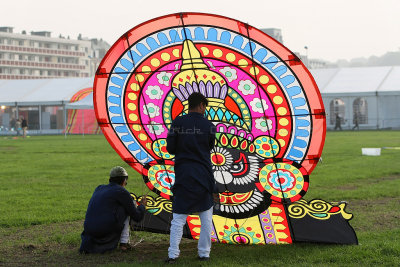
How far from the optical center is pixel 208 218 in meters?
6.19

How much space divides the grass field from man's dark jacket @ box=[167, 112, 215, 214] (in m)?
0.63

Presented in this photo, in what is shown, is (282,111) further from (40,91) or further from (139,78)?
(40,91)

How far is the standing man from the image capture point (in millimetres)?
6059

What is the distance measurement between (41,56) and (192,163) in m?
140

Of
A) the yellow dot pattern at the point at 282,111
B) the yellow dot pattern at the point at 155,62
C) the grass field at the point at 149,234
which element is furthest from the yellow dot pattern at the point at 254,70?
the grass field at the point at 149,234

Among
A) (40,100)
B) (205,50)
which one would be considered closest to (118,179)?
(205,50)

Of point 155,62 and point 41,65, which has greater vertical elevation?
point 41,65

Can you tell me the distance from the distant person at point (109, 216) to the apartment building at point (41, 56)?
433 ft

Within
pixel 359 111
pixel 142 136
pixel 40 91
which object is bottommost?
pixel 142 136

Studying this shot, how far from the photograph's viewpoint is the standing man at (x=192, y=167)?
6059mm

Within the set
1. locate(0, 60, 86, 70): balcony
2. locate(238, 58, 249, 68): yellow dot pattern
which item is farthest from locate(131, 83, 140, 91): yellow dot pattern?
locate(0, 60, 86, 70): balcony

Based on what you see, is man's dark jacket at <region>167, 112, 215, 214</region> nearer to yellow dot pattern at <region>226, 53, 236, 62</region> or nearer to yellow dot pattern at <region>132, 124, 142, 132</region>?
yellow dot pattern at <region>226, 53, 236, 62</region>

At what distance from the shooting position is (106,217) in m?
6.79

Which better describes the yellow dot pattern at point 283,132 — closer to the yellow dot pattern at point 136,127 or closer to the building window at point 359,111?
the yellow dot pattern at point 136,127
